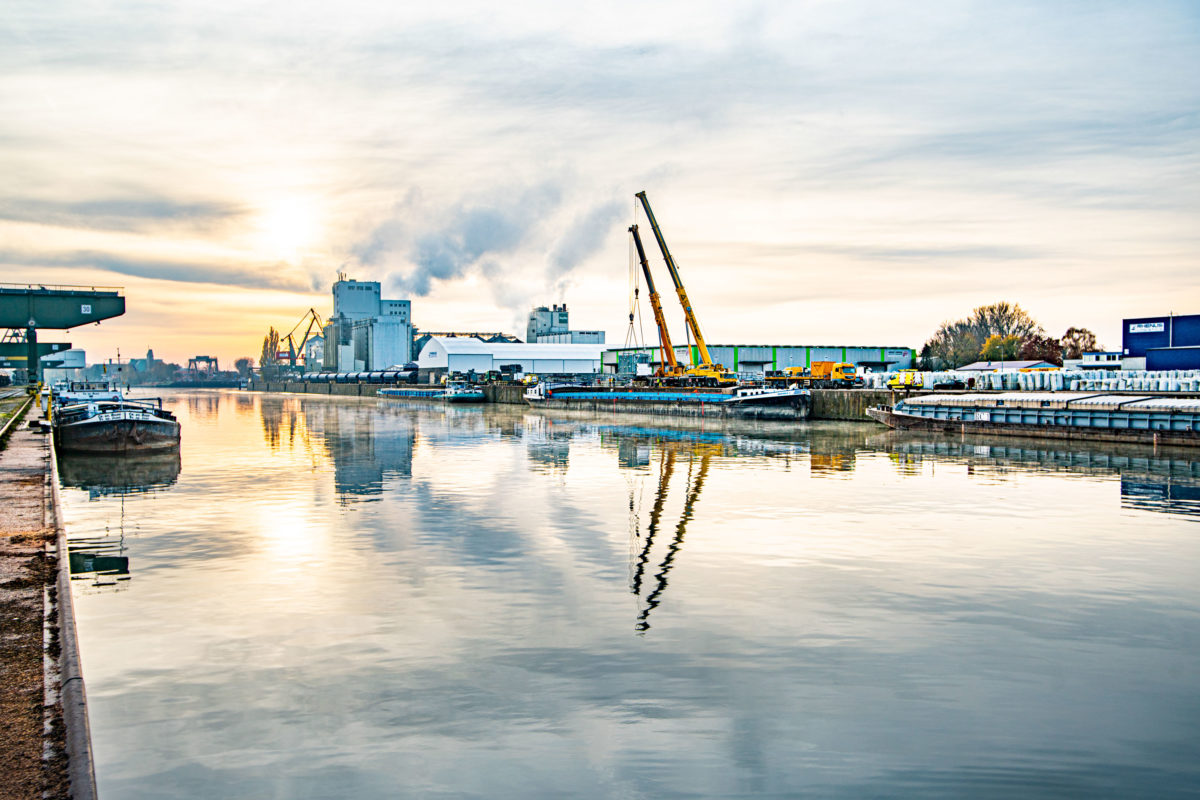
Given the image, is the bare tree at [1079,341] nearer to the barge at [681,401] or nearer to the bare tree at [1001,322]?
the bare tree at [1001,322]

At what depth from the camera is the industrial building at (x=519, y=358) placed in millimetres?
147125

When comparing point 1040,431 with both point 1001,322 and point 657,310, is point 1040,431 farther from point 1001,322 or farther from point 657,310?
point 1001,322

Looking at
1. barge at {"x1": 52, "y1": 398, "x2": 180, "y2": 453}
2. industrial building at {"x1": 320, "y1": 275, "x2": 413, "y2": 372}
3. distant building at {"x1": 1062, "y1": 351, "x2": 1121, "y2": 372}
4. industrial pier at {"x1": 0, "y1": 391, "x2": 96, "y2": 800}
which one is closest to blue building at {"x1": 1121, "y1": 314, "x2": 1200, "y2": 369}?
distant building at {"x1": 1062, "y1": 351, "x2": 1121, "y2": 372}

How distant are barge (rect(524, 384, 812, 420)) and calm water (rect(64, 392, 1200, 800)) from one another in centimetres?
4227

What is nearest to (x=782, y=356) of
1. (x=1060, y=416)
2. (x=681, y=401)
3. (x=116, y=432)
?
(x=681, y=401)

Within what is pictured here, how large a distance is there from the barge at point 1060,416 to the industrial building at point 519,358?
292ft

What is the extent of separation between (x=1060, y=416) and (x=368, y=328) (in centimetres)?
15078

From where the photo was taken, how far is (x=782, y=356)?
11694 centimetres

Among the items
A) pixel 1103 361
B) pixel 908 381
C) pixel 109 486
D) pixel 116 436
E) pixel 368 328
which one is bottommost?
pixel 109 486

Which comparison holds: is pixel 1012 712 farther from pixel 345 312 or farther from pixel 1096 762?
pixel 345 312

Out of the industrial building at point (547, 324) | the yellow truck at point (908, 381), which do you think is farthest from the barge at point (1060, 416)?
the industrial building at point (547, 324)

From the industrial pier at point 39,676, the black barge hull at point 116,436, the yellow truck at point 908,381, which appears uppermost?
the yellow truck at point 908,381

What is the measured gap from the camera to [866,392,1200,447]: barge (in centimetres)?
4581

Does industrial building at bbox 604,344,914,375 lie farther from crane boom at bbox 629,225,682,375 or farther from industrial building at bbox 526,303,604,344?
industrial building at bbox 526,303,604,344
